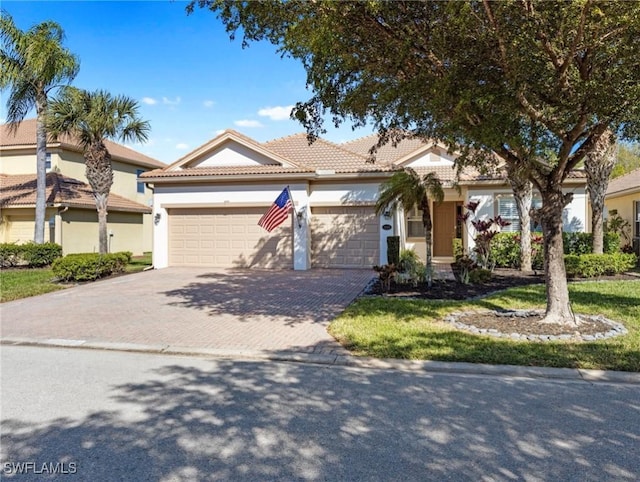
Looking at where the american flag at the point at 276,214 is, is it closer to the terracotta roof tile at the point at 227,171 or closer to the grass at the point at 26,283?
the terracotta roof tile at the point at 227,171

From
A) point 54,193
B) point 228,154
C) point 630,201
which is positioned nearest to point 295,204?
point 228,154

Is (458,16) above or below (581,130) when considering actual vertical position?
above

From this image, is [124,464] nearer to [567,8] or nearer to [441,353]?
[441,353]

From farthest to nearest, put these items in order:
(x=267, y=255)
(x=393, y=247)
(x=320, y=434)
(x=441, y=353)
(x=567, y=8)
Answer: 1. (x=267, y=255)
2. (x=393, y=247)
3. (x=441, y=353)
4. (x=567, y=8)
5. (x=320, y=434)

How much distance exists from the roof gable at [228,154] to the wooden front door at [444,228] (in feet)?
24.7

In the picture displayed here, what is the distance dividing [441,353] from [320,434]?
2805 millimetres

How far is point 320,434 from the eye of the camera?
150 inches

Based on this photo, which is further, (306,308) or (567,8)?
(306,308)

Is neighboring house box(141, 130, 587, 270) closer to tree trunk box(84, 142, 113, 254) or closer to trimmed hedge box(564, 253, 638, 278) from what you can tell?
tree trunk box(84, 142, 113, 254)

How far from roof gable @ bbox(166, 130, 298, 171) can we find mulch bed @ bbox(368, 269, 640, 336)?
7.45m

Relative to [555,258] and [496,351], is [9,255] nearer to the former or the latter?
[496,351]

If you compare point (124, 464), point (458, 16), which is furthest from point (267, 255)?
point (124, 464)

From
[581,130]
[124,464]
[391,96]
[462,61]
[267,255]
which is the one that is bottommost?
[124,464]

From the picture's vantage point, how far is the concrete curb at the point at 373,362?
5.29 metres
